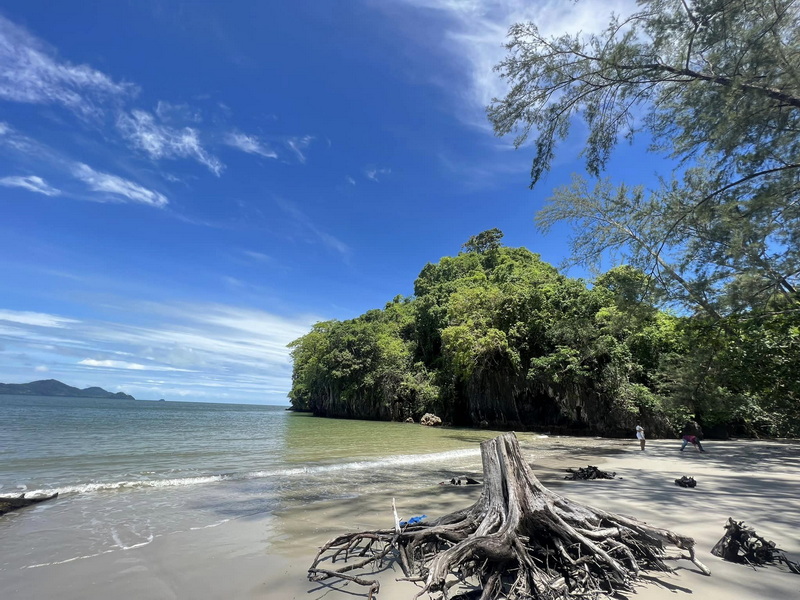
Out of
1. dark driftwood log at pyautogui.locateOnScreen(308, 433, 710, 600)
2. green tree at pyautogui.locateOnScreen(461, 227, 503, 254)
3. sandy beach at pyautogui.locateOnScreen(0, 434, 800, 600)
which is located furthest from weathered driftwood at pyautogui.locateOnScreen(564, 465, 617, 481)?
green tree at pyautogui.locateOnScreen(461, 227, 503, 254)

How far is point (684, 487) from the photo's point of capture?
7.42 m

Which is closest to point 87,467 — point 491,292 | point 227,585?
point 227,585

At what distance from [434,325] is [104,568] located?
33.6 metres

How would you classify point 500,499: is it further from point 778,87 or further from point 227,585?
point 778,87

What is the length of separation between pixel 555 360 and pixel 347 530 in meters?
18.9

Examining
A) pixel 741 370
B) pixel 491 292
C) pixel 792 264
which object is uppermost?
pixel 491 292

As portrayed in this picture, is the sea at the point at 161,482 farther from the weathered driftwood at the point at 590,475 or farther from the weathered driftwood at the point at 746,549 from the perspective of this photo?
the weathered driftwood at the point at 746,549

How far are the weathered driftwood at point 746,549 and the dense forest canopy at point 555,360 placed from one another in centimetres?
881

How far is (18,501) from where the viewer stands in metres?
6.59

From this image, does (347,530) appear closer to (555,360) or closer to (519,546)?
(519,546)

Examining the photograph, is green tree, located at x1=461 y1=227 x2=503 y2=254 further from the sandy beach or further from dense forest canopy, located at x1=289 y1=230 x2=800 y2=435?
the sandy beach

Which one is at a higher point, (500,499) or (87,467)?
(500,499)

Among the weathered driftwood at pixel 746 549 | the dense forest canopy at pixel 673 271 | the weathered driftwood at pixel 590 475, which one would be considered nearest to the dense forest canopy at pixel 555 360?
the dense forest canopy at pixel 673 271

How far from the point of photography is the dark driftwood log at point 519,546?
112 inches
